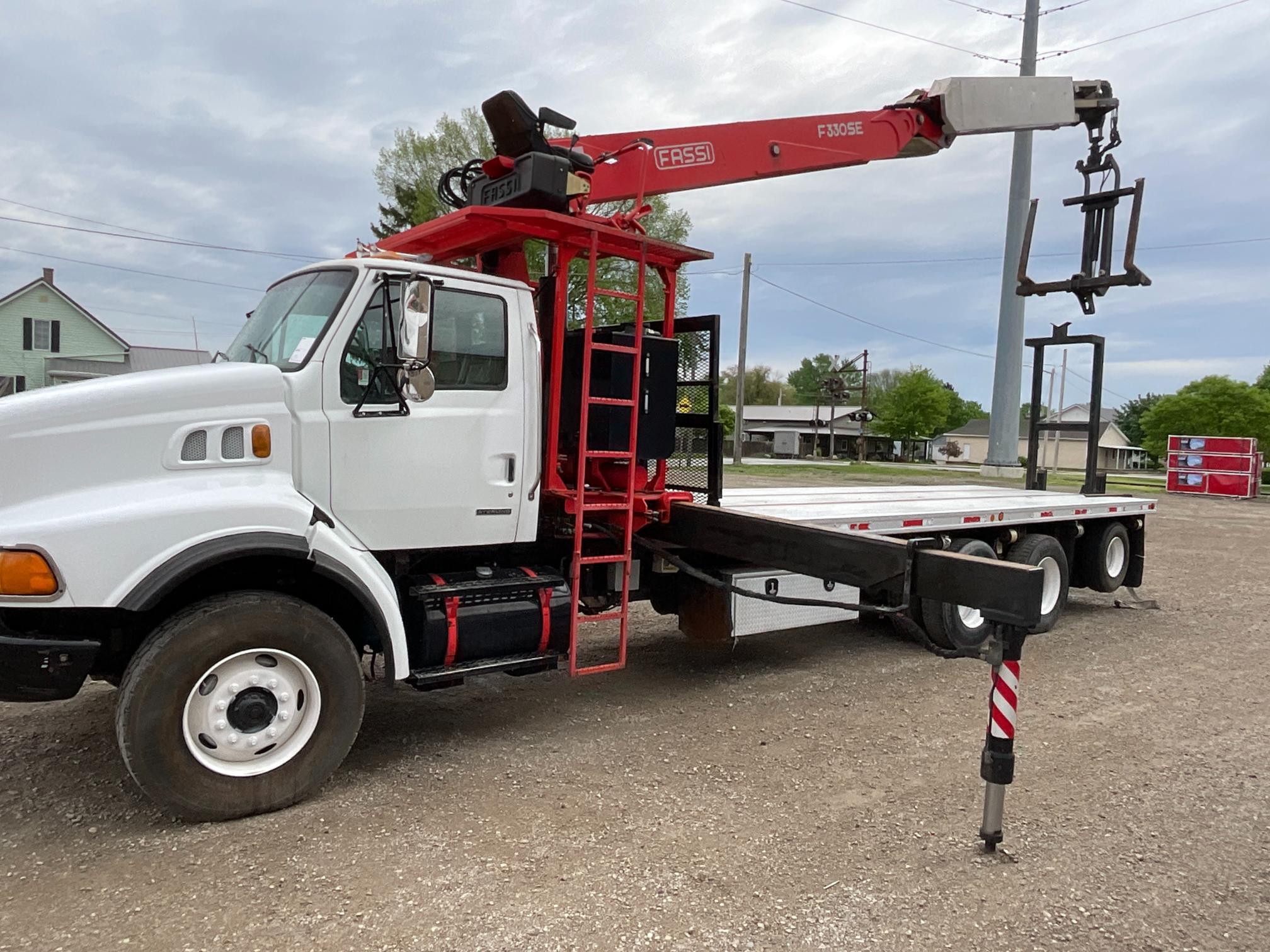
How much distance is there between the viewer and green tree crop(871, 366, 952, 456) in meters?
71.8

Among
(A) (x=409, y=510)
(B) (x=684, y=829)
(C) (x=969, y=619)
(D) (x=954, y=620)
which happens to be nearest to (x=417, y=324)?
(A) (x=409, y=510)

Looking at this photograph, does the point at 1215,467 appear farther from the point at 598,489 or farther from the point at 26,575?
the point at 26,575

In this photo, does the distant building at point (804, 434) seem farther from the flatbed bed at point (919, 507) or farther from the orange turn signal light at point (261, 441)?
the orange turn signal light at point (261, 441)

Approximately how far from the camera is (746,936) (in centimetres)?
307

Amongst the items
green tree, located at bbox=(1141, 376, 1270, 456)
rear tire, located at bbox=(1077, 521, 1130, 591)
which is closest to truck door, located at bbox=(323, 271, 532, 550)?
rear tire, located at bbox=(1077, 521, 1130, 591)

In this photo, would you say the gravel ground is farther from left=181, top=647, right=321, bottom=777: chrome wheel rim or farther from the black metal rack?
the black metal rack

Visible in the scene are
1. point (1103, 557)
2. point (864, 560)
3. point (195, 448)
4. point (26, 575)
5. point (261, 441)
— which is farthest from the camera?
point (1103, 557)

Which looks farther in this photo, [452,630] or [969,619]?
[969,619]

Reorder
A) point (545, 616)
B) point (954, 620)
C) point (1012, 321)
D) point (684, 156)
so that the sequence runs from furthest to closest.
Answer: point (1012, 321), point (954, 620), point (684, 156), point (545, 616)

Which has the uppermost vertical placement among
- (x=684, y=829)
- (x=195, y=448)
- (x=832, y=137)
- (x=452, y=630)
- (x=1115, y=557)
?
(x=832, y=137)

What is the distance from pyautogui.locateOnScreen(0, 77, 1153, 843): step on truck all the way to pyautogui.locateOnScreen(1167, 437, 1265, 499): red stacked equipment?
26.6 meters

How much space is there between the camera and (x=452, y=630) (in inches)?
175

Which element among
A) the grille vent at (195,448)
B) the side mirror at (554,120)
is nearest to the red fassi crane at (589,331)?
the side mirror at (554,120)

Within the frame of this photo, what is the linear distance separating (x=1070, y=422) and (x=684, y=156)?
207 inches
